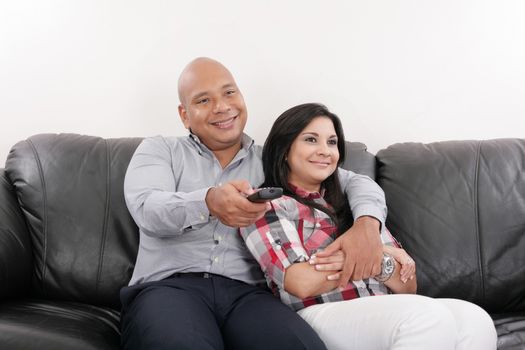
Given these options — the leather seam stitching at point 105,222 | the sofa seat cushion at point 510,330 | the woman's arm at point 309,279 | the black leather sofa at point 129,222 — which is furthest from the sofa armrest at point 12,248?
the sofa seat cushion at point 510,330

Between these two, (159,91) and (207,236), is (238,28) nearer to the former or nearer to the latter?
(159,91)

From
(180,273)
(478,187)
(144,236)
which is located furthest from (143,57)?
(478,187)

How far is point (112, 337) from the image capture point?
161 cm

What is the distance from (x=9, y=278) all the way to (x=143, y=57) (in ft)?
3.38

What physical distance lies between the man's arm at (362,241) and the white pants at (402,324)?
89mm

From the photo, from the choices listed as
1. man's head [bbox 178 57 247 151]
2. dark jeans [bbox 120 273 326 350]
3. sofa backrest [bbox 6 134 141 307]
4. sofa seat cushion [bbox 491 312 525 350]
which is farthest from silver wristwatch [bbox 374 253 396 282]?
sofa backrest [bbox 6 134 141 307]

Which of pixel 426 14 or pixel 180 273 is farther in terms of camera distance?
pixel 426 14

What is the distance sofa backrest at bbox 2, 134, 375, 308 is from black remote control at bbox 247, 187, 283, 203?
0.79 m

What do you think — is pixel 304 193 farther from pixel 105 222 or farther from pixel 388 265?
pixel 105 222

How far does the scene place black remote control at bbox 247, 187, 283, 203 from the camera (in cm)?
129

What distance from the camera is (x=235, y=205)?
1381 mm

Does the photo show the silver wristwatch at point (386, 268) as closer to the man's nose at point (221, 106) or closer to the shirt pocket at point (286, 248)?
the shirt pocket at point (286, 248)

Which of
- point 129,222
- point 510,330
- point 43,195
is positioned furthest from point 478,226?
point 43,195

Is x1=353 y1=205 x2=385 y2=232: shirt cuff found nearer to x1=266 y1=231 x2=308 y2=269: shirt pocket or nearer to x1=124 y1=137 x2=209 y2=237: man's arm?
x1=266 y1=231 x2=308 y2=269: shirt pocket
